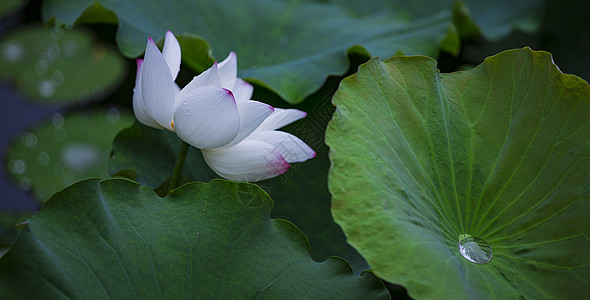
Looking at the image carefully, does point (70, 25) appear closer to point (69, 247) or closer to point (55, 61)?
point (69, 247)

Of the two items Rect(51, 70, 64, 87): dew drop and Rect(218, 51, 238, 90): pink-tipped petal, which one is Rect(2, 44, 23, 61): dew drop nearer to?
Rect(51, 70, 64, 87): dew drop

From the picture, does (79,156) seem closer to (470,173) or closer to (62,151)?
(62,151)

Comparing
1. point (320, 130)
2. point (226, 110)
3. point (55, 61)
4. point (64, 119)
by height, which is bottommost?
point (64, 119)

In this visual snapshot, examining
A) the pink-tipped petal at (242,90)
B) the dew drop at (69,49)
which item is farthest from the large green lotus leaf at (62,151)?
the pink-tipped petal at (242,90)

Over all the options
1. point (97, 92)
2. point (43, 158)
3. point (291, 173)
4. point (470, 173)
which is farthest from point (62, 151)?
point (470, 173)

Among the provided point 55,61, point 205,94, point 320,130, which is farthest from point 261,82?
point 55,61

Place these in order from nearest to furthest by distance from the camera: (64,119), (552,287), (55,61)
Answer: (552,287), (64,119), (55,61)

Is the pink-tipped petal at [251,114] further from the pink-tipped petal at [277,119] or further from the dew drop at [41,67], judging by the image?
the dew drop at [41,67]
